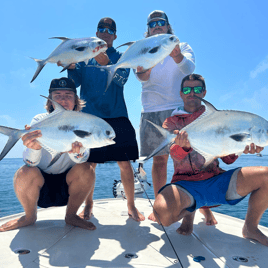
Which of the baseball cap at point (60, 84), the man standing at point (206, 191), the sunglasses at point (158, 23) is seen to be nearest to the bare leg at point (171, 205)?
the man standing at point (206, 191)

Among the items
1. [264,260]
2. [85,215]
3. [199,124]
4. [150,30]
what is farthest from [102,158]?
[264,260]

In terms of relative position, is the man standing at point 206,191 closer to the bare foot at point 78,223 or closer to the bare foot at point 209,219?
the bare foot at point 209,219

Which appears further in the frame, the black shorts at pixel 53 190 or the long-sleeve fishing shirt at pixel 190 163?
the black shorts at pixel 53 190

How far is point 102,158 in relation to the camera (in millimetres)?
3023

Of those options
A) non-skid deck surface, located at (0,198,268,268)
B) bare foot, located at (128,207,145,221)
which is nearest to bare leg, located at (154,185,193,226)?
non-skid deck surface, located at (0,198,268,268)

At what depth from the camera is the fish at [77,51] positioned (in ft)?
7.15

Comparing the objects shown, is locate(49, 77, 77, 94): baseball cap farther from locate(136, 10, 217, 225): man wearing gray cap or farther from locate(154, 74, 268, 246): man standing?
locate(154, 74, 268, 246): man standing

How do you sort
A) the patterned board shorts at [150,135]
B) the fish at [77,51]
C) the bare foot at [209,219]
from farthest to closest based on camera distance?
the patterned board shorts at [150,135]
the bare foot at [209,219]
the fish at [77,51]

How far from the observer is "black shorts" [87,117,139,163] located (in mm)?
3043

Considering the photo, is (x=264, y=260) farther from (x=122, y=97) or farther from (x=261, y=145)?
(x=122, y=97)

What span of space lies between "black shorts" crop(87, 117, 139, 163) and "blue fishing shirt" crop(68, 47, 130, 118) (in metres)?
0.11

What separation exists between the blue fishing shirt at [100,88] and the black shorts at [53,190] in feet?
3.00

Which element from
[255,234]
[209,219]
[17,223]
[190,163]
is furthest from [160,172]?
[17,223]

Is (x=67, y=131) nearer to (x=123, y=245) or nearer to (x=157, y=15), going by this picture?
(x=123, y=245)
